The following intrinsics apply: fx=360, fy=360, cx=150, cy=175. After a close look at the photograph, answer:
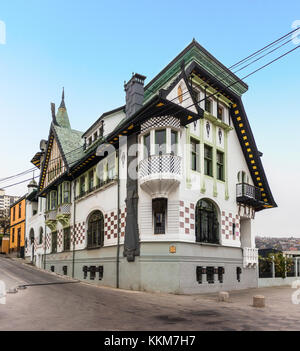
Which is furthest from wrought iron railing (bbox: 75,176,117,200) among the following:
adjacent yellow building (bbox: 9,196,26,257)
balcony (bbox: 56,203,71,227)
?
adjacent yellow building (bbox: 9,196,26,257)

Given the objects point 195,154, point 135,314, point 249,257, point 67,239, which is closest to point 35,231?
point 67,239

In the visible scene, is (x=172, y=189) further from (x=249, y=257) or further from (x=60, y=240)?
(x=60, y=240)

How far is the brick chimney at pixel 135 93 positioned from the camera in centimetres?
2086

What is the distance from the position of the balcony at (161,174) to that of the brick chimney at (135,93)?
3978 mm

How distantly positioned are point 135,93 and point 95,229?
30.5 feet

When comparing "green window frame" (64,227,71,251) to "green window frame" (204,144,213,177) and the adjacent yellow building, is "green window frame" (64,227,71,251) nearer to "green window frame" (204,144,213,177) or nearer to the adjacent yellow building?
"green window frame" (204,144,213,177)

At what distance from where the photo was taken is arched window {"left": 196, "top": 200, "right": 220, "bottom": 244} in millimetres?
19734

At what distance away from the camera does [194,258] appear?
733 inches

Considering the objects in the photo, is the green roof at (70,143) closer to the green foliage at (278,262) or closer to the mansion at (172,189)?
the mansion at (172,189)

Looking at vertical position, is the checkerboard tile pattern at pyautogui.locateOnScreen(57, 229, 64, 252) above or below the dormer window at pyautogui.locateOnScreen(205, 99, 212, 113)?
below

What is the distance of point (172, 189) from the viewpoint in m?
18.5

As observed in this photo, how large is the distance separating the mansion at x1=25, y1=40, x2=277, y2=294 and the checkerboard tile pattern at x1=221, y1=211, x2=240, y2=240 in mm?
60
